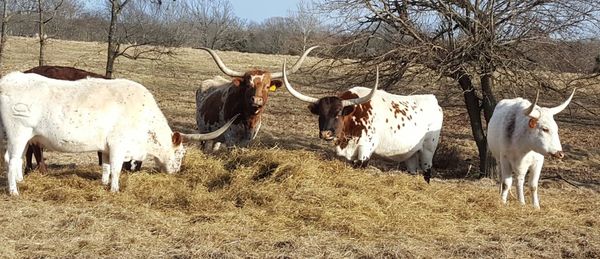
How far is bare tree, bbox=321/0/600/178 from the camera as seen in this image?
1152cm

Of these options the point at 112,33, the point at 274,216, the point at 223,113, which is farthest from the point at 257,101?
the point at 112,33

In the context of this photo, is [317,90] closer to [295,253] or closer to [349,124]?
[349,124]

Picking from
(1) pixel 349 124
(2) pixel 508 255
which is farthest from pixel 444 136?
(2) pixel 508 255

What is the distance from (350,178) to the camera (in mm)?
8094

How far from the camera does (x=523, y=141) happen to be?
896 centimetres

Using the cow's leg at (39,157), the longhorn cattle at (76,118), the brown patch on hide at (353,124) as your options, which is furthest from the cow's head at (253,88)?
the cow's leg at (39,157)

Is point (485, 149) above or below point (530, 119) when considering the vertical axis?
below

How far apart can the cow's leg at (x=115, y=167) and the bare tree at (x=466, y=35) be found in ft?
18.1

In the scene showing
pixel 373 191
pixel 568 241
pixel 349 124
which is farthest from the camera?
pixel 349 124

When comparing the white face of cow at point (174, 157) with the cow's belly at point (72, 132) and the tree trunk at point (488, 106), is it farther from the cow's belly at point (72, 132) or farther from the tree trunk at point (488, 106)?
the tree trunk at point (488, 106)

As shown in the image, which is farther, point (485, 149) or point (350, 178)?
point (485, 149)

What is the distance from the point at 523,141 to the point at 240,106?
409 cm

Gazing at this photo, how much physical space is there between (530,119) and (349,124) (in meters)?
2.47

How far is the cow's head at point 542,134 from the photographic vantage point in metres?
8.66
